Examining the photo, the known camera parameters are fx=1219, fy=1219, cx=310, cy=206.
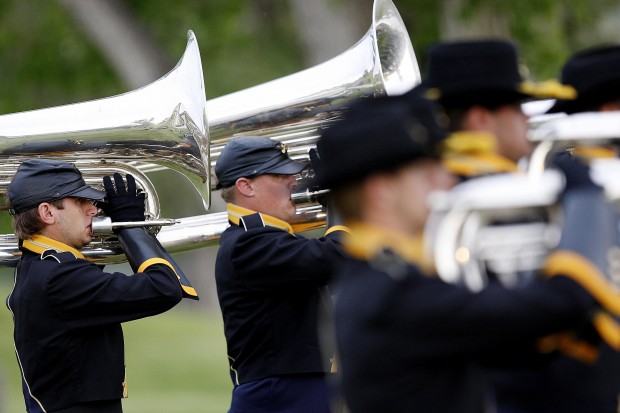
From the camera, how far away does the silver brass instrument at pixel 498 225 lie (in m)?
2.39

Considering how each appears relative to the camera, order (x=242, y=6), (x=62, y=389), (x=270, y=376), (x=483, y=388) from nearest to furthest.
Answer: (x=483, y=388) < (x=62, y=389) < (x=270, y=376) < (x=242, y=6)

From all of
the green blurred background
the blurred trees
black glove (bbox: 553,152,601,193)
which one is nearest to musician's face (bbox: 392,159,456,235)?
black glove (bbox: 553,152,601,193)

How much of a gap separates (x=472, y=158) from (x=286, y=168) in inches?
91.7

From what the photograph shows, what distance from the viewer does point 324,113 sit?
16.9ft

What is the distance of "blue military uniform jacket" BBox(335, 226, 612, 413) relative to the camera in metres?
2.32

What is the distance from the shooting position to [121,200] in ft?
15.6

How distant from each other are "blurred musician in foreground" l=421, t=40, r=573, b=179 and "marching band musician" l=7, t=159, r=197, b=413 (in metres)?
1.73

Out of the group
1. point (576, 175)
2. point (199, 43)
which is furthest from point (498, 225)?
point (199, 43)

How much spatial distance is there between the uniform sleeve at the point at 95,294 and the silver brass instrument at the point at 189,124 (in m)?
0.34

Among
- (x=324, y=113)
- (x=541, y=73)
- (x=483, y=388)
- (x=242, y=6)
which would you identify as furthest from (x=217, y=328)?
(x=483, y=388)

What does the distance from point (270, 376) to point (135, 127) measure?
3.69 ft

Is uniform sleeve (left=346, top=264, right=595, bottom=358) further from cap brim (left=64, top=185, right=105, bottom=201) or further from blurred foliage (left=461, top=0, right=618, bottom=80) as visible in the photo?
blurred foliage (left=461, top=0, right=618, bottom=80)

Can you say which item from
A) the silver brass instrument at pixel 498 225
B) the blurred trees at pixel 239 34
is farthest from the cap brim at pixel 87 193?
the blurred trees at pixel 239 34

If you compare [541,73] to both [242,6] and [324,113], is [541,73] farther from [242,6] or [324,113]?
[324,113]
